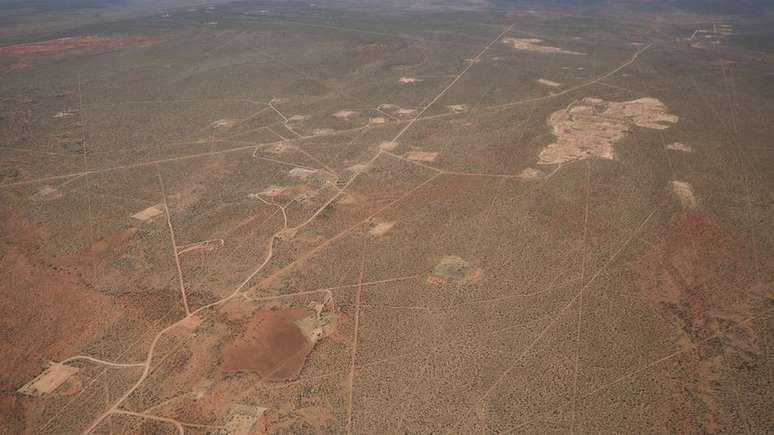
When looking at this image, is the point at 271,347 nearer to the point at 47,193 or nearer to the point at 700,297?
the point at 700,297

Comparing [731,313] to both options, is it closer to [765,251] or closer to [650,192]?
[765,251]

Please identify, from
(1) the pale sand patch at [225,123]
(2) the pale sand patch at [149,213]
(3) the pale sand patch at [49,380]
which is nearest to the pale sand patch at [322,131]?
(1) the pale sand patch at [225,123]

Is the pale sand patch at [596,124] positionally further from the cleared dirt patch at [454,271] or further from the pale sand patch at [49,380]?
the pale sand patch at [49,380]

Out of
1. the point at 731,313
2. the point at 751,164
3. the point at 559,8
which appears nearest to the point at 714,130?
the point at 751,164

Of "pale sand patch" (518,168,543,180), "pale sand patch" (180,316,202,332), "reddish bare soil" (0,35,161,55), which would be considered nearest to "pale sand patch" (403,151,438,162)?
"pale sand patch" (518,168,543,180)

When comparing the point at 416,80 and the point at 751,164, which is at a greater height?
the point at 416,80

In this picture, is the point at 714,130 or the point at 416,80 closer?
the point at 714,130
